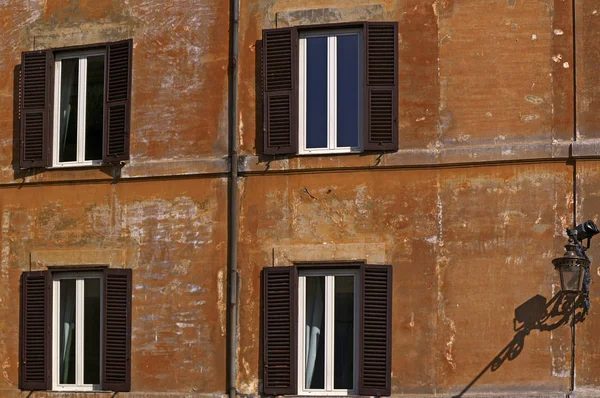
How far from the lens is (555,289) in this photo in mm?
17781

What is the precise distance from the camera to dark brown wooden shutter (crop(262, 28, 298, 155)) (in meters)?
19.0

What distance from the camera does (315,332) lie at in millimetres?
18766

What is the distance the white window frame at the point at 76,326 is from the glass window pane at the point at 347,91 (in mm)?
3827

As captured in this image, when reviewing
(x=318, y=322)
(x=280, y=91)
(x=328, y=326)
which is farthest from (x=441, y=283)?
(x=280, y=91)

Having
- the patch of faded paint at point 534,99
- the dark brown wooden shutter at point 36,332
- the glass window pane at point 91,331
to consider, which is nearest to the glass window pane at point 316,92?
the patch of faded paint at point 534,99

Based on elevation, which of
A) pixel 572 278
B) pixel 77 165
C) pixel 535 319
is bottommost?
pixel 535 319

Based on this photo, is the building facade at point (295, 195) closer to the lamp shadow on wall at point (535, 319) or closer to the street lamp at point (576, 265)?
the lamp shadow on wall at point (535, 319)

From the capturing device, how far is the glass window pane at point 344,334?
1859 cm

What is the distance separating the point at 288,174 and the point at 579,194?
12.2ft

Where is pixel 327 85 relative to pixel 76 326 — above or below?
above

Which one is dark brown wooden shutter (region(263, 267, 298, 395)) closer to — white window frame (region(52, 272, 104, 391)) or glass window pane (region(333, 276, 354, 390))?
glass window pane (region(333, 276, 354, 390))

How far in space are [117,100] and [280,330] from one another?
393 cm

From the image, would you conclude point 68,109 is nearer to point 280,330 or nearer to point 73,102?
point 73,102

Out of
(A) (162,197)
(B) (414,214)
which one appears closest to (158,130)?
(A) (162,197)
